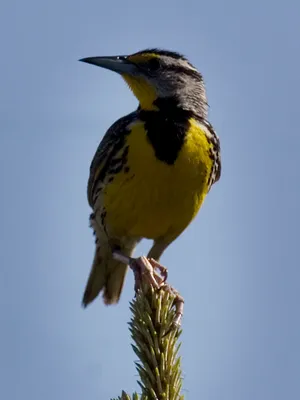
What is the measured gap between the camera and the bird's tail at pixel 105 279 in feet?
19.7

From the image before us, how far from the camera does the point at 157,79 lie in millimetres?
5574

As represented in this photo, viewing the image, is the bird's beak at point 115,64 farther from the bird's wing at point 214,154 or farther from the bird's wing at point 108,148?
the bird's wing at point 214,154

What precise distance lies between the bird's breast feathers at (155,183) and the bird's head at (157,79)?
0.91ft

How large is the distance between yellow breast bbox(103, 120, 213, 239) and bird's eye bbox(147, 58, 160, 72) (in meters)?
0.56

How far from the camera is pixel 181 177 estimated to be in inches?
195

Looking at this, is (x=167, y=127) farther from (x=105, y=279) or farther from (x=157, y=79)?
(x=105, y=279)

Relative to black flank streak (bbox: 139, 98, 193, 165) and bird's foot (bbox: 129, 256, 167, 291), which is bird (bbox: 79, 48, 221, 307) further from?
bird's foot (bbox: 129, 256, 167, 291)

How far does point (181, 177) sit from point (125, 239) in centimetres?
72

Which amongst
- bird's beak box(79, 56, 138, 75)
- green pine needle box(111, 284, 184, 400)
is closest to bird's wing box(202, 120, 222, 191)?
bird's beak box(79, 56, 138, 75)

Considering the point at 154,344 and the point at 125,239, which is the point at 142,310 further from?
the point at 125,239

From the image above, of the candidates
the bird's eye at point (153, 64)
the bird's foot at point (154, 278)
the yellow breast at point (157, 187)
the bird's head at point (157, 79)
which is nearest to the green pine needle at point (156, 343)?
the bird's foot at point (154, 278)

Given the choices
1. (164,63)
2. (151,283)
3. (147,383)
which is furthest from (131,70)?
(147,383)

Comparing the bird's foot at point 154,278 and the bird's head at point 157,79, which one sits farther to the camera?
the bird's head at point 157,79

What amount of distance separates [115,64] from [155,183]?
100 cm
